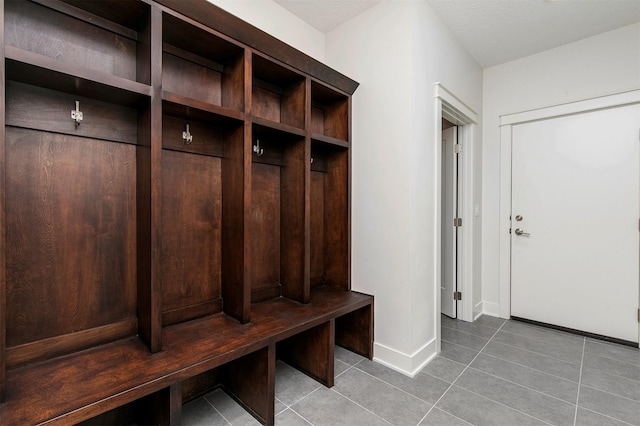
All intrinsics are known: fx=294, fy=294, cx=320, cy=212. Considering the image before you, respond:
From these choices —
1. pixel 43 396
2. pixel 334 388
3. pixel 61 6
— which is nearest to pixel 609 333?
pixel 334 388

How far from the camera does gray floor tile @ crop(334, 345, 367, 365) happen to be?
2338mm

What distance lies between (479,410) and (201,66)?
2690 mm

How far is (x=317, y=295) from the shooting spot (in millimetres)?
2332

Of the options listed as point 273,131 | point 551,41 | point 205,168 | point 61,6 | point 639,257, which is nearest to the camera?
point 61,6

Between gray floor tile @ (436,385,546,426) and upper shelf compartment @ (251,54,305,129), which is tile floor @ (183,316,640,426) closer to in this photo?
gray floor tile @ (436,385,546,426)

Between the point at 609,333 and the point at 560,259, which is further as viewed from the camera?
the point at 560,259

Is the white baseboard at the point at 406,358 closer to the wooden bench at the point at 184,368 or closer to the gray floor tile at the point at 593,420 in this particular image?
the wooden bench at the point at 184,368

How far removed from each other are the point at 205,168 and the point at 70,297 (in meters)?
0.95

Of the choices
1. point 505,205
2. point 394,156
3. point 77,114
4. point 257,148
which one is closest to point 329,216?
point 394,156

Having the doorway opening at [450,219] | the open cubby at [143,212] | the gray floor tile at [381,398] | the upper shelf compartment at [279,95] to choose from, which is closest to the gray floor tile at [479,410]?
the gray floor tile at [381,398]

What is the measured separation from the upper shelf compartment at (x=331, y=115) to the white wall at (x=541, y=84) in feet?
6.42

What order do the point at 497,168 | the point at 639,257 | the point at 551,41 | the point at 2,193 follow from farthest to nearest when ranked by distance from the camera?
the point at 497,168 → the point at 551,41 → the point at 639,257 → the point at 2,193

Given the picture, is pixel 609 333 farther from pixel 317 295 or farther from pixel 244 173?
pixel 244 173

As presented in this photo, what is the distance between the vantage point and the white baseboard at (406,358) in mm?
2146
